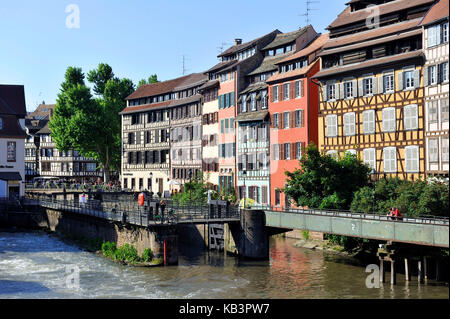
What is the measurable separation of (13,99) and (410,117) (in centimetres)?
4615

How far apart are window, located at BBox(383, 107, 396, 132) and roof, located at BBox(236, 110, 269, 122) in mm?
13263

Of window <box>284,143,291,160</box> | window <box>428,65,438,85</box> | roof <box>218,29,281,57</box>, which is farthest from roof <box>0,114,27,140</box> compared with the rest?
window <box>428,65,438,85</box>

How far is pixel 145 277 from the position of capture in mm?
35094

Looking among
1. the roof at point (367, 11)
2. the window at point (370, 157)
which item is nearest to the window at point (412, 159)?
the window at point (370, 157)

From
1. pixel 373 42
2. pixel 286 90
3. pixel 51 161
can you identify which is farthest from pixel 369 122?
pixel 51 161

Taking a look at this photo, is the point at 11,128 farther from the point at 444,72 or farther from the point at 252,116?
the point at 444,72

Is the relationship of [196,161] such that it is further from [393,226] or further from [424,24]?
Answer: [393,226]

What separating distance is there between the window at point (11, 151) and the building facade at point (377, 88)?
3289 cm

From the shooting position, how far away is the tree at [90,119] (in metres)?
82.1

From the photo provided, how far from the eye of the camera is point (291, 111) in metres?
51.2

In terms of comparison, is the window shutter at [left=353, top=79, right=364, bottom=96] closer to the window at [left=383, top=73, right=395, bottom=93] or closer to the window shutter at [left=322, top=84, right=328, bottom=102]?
the window at [left=383, top=73, right=395, bottom=93]

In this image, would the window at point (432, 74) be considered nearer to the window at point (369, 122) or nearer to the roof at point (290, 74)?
the window at point (369, 122)

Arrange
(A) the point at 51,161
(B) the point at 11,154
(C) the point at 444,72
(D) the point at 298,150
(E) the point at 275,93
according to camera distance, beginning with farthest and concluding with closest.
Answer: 1. (A) the point at 51,161
2. (B) the point at 11,154
3. (E) the point at 275,93
4. (D) the point at 298,150
5. (C) the point at 444,72
